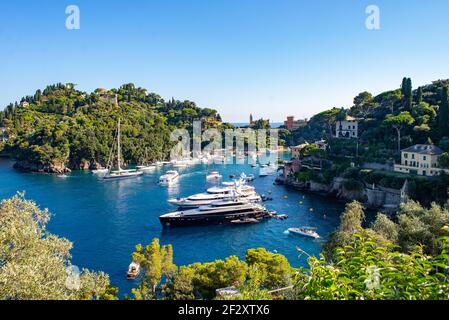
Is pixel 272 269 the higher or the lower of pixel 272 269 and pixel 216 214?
the higher

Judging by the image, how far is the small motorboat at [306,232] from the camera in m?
30.0

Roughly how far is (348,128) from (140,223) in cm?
3995

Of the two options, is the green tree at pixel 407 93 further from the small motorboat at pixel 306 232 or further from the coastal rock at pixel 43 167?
the coastal rock at pixel 43 167

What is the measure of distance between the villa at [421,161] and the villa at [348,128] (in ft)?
56.7

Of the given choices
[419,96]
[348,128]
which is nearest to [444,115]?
[419,96]

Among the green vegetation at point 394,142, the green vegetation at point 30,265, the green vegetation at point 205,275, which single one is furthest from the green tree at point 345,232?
the green vegetation at point 394,142

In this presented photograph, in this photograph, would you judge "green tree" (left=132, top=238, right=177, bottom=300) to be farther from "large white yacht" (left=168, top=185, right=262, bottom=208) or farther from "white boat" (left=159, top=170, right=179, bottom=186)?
"white boat" (left=159, top=170, right=179, bottom=186)

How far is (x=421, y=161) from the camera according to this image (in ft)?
128

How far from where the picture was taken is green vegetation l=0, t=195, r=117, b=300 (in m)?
8.92

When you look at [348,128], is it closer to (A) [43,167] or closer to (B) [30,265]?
(B) [30,265]

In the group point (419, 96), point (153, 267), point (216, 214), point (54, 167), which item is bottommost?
point (216, 214)

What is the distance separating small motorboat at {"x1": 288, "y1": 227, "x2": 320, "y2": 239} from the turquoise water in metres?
0.60

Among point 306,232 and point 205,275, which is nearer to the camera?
point 205,275
